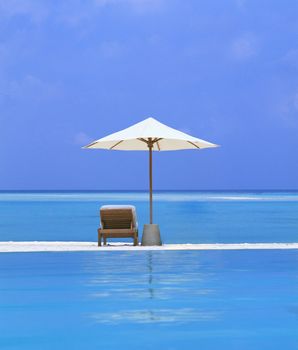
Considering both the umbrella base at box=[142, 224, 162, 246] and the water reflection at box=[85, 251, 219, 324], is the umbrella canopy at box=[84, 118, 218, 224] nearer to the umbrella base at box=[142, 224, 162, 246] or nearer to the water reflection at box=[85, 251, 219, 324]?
the umbrella base at box=[142, 224, 162, 246]

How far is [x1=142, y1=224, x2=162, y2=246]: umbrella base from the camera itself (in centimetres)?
1545

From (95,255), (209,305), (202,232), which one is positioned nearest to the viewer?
(209,305)

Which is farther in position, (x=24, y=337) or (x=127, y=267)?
(x=127, y=267)

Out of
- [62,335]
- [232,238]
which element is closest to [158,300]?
[62,335]

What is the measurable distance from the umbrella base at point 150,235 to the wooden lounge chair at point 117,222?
0.63ft

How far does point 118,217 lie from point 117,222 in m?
0.12

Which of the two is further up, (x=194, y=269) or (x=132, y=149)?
(x=132, y=149)

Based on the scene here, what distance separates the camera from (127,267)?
1199cm

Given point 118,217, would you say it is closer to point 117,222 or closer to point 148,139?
point 117,222

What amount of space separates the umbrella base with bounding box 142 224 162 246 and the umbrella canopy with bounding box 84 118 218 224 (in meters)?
0.56

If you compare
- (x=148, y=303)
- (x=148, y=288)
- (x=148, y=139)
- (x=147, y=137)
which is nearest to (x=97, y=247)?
(x=147, y=137)

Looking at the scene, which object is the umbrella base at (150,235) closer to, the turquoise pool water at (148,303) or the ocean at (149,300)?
the ocean at (149,300)

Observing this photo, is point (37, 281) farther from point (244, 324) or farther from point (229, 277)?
point (244, 324)

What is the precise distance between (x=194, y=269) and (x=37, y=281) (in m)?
2.30
